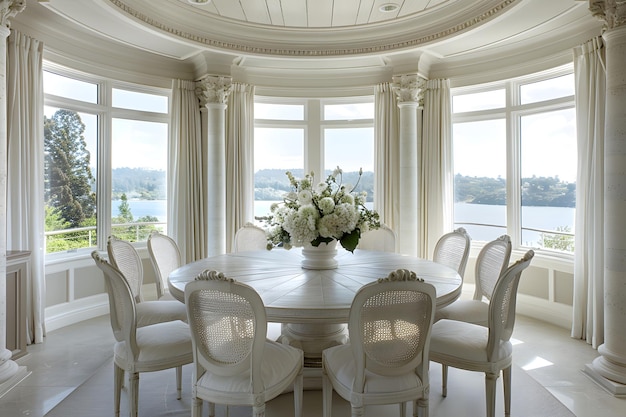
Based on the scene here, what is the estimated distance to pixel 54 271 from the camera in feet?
14.3

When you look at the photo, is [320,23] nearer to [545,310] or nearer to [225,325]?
[225,325]

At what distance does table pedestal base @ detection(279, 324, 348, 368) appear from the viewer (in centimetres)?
294

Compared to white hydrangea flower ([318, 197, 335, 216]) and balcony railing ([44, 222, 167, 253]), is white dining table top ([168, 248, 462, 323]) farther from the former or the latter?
balcony railing ([44, 222, 167, 253])

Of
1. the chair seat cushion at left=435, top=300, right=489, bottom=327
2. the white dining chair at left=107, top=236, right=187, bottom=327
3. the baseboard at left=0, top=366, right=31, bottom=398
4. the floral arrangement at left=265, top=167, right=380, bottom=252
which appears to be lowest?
the baseboard at left=0, top=366, right=31, bottom=398

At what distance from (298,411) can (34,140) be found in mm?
3597

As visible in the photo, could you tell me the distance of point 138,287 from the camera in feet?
10.5

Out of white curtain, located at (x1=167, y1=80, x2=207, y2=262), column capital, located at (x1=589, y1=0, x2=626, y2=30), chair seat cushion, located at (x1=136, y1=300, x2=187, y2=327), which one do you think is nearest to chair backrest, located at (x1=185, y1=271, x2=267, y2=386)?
chair seat cushion, located at (x1=136, y1=300, x2=187, y2=327)

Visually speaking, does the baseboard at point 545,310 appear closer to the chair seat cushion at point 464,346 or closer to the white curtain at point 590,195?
the white curtain at point 590,195

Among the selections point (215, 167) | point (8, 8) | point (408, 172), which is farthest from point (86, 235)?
point (408, 172)

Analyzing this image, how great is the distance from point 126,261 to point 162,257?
470mm

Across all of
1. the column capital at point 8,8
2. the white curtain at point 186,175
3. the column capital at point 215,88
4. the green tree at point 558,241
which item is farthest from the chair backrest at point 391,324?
the column capital at point 215,88

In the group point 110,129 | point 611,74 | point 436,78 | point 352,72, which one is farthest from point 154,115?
point 611,74

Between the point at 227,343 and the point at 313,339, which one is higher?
the point at 227,343

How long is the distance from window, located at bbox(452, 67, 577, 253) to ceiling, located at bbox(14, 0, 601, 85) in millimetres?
463
